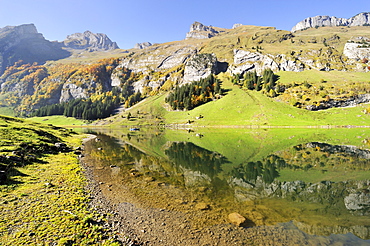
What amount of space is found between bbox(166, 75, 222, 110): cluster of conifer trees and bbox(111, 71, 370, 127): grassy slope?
32.3ft

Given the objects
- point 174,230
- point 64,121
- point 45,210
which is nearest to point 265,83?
point 174,230

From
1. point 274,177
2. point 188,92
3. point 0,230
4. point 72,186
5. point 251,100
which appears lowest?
point 274,177

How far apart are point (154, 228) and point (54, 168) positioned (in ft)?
65.6

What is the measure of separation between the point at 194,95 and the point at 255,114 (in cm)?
7243

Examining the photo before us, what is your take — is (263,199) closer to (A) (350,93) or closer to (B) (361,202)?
(B) (361,202)

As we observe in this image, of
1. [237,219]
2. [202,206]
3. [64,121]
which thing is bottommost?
[202,206]

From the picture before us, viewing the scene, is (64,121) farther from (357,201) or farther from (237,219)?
(357,201)

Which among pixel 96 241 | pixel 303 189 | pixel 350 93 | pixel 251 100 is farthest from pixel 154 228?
pixel 350 93

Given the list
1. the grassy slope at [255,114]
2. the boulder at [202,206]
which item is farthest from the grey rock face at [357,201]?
the grassy slope at [255,114]

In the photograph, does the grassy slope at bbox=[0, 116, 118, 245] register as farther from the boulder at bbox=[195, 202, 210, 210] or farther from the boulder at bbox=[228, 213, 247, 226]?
the boulder at bbox=[228, 213, 247, 226]

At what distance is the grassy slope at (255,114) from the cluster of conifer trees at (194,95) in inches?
387

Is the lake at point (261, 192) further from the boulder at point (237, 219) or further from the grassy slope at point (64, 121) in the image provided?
the grassy slope at point (64, 121)

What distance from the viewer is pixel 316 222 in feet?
45.1

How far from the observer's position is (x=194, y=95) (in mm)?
180750
